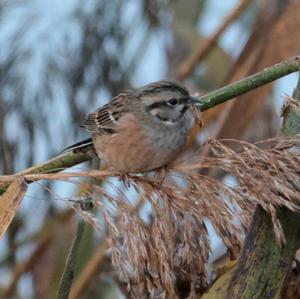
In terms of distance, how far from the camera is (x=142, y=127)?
2.27 metres

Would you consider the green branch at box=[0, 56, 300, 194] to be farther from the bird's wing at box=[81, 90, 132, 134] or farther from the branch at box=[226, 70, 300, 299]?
the bird's wing at box=[81, 90, 132, 134]

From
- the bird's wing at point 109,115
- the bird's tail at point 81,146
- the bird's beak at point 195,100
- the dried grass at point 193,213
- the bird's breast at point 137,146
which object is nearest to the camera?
the dried grass at point 193,213

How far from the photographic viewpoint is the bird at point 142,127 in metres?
1.98

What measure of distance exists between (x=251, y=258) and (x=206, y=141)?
201 mm

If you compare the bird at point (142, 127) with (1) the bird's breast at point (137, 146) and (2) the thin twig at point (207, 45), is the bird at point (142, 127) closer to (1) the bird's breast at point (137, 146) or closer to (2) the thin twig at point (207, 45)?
(1) the bird's breast at point (137, 146)

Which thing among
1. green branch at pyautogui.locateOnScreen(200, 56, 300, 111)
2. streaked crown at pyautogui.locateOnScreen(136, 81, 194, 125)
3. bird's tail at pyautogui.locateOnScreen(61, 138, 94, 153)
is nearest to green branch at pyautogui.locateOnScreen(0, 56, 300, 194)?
green branch at pyautogui.locateOnScreen(200, 56, 300, 111)

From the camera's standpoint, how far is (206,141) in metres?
1.39

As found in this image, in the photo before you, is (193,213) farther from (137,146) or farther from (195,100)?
(137,146)

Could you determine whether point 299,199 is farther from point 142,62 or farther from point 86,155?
point 142,62

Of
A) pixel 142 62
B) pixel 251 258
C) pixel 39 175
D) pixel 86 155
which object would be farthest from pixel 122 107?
pixel 251 258

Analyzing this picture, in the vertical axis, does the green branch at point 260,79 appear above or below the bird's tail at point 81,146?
below

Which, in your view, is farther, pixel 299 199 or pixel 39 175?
pixel 39 175

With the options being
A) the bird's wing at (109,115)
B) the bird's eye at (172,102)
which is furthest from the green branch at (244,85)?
the bird's wing at (109,115)

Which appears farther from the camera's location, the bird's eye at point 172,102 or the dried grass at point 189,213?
the bird's eye at point 172,102
